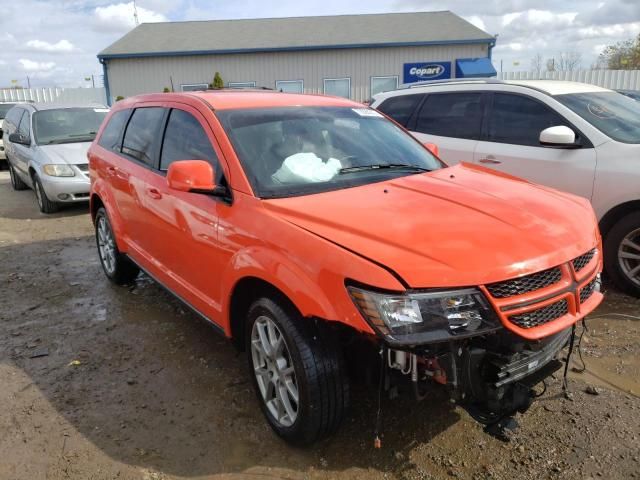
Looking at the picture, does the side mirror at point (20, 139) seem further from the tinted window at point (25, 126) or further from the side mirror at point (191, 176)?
the side mirror at point (191, 176)

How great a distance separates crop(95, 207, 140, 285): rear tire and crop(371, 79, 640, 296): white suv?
11.6 feet

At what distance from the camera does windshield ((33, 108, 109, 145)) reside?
927 cm

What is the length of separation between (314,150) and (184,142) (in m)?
0.97

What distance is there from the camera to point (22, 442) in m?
2.92

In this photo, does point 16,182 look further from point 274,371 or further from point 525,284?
point 525,284

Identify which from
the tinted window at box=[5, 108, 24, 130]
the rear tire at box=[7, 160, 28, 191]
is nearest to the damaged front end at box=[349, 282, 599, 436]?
the tinted window at box=[5, 108, 24, 130]

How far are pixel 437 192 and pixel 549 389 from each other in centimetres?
145

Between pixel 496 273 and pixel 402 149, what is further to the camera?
pixel 402 149

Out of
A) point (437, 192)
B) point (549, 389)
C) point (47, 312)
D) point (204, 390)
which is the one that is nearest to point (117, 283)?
point (47, 312)

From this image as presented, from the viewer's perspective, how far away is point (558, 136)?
452cm

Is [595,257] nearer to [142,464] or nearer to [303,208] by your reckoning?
[303,208]

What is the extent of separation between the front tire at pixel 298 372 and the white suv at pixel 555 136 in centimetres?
319

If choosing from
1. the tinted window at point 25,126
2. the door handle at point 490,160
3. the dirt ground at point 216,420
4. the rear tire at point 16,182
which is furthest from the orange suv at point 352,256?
the rear tire at point 16,182

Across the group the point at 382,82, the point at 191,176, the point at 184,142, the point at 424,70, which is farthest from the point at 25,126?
the point at 424,70
